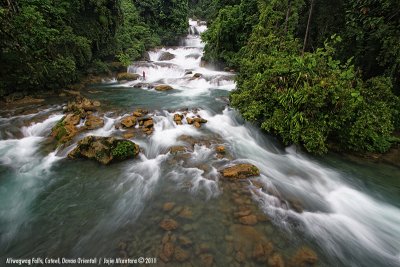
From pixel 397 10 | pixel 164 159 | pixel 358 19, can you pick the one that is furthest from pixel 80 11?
pixel 397 10

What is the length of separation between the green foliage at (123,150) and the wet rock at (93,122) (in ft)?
7.74

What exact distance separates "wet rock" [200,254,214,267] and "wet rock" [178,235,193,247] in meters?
0.31

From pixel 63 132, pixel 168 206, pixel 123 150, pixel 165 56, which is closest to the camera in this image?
pixel 168 206

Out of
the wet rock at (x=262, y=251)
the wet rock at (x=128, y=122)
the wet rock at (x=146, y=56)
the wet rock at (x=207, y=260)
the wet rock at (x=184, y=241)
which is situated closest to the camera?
the wet rock at (x=207, y=260)

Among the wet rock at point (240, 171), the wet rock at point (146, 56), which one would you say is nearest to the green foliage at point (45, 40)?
the wet rock at point (146, 56)

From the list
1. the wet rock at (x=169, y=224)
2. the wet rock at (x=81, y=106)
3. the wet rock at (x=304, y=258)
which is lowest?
the wet rock at (x=304, y=258)

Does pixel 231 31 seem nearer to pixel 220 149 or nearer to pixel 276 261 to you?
pixel 220 149

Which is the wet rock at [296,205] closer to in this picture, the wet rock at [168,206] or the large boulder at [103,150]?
the wet rock at [168,206]

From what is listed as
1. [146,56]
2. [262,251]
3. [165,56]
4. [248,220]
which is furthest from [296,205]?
[146,56]

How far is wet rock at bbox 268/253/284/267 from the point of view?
376 cm

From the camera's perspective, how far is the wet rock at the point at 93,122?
8.52 m

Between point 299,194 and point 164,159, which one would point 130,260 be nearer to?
point 164,159

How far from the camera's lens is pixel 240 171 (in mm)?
6098

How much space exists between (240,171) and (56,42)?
42.3 feet
